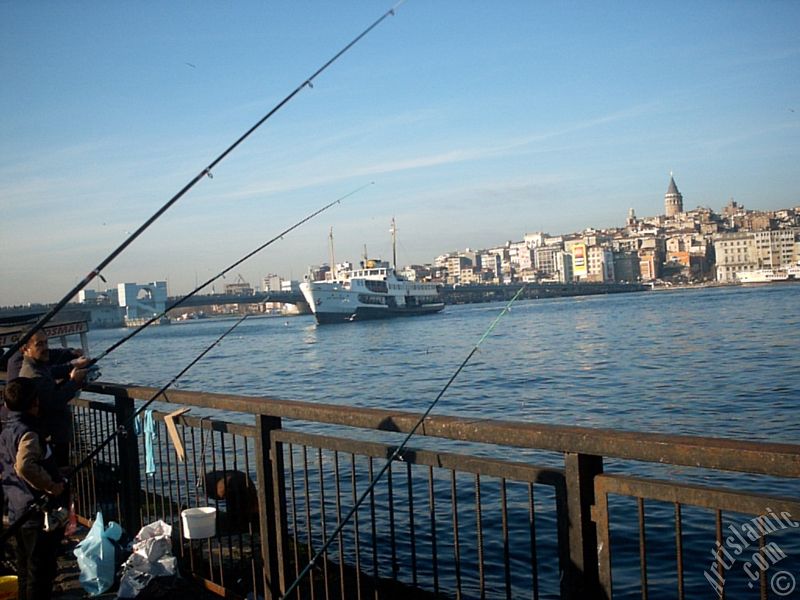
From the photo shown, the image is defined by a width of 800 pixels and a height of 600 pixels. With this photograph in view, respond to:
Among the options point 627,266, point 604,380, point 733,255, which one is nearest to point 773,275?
point 733,255

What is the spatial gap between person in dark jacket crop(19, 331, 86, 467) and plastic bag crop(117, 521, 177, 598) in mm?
704

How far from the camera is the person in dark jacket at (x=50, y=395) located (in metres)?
4.46

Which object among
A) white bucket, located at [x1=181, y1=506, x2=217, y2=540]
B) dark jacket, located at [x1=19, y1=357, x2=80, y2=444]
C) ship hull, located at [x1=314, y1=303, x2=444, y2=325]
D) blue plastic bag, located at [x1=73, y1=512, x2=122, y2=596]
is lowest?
ship hull, located at [x1=314, y1=303, x2=444, y2=325]

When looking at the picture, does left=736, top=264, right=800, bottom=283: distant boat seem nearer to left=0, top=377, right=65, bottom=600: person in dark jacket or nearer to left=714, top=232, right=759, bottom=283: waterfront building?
left=714, top=232, right=759, bottom=283: waterfront building

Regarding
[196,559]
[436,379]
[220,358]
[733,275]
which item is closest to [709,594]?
[196,559]

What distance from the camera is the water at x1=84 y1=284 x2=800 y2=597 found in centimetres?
1039

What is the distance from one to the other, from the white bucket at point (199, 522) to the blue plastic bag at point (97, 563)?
45cm

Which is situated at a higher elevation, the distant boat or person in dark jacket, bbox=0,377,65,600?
person in dark jacket, bbox=0,377,65,600

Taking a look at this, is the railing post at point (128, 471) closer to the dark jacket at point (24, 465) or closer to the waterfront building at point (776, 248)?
the dark jacket at point (24, 465)

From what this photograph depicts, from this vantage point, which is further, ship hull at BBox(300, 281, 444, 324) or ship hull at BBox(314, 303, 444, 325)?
ship hull at BBox(314, 303, 444, 325)

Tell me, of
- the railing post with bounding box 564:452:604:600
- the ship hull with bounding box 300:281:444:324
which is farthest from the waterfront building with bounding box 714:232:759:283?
the railing post with bounding box 564:452:604:600

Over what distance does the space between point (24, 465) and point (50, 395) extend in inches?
30.5

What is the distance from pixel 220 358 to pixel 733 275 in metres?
132

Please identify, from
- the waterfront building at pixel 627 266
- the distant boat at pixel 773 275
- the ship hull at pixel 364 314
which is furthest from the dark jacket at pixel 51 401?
the waterfront building at pixel 627 266
